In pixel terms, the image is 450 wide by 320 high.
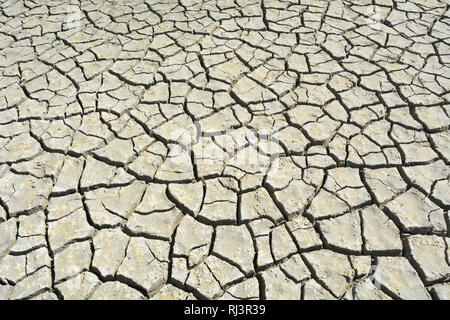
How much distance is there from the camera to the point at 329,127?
94.5 inches

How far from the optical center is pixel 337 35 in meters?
3.20

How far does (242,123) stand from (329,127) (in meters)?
0.57

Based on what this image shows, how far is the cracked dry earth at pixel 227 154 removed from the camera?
1.73 m

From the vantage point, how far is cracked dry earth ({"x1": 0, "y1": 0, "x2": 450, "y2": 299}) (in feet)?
5.68

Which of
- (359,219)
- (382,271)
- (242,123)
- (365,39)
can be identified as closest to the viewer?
(382,271)

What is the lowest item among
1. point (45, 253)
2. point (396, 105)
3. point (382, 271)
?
point (45, 253)

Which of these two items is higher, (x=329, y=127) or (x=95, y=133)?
(x=329, y=127)

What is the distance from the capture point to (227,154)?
7.45 ft

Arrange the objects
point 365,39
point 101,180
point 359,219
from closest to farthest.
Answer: point 359,219, point 101,180, point 365,39

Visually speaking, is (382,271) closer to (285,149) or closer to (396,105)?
(285,149)

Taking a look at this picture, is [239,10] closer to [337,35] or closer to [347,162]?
[337,35]

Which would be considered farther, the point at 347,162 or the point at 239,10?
the point at 239,10
